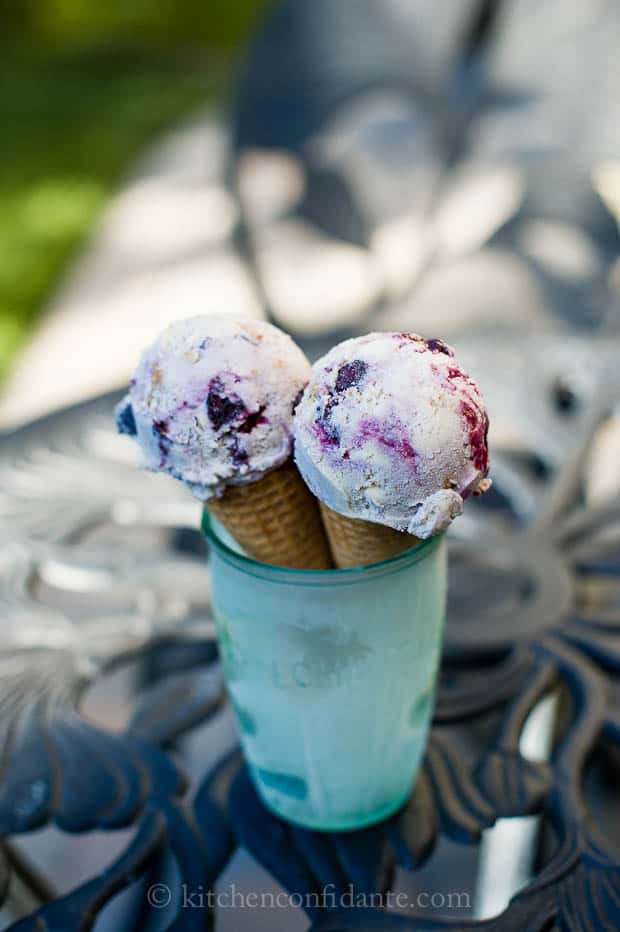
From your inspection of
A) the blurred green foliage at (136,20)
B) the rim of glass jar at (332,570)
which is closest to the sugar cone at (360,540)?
the rim of glass jar at (332,570)

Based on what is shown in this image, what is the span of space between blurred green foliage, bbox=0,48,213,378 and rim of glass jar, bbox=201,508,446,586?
202cm

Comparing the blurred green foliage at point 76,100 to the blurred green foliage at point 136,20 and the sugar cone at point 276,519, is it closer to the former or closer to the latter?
the blurred green foliage at point 136,20

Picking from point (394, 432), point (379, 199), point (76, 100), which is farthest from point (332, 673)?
point (76, 100)

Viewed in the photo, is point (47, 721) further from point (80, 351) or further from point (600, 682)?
point (80, 351)

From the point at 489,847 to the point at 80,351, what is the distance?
1.41m

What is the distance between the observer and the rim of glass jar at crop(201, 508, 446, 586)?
0.61 metres

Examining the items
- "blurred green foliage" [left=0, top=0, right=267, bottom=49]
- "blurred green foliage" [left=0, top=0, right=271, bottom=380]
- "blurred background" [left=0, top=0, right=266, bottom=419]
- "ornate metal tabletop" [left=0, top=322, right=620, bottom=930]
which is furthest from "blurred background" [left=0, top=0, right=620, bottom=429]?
"blurred green foliage" [left=0, top=0, right=267, bottom=49]

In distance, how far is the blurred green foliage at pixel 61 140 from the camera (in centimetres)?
299

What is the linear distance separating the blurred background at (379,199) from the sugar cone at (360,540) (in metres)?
0.78

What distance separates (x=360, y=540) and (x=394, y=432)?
3.5 inches

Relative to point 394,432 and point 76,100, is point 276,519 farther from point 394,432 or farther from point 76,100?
point 76,100

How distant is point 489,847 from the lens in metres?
0.70

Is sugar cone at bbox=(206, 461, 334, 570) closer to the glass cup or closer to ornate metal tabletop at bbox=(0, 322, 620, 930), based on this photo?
the glass cup

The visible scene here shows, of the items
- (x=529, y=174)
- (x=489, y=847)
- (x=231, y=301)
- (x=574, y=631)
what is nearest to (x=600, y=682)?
(x=574, y=631)
